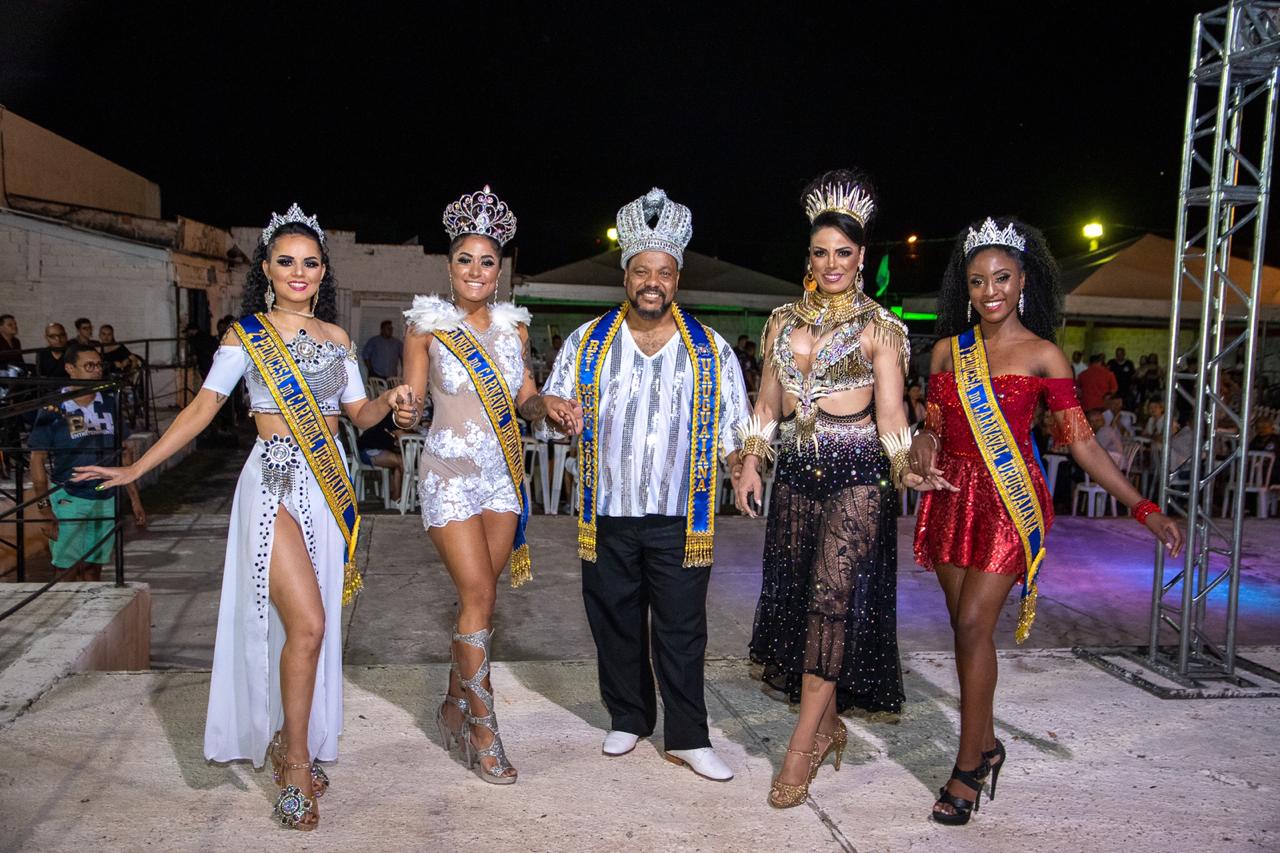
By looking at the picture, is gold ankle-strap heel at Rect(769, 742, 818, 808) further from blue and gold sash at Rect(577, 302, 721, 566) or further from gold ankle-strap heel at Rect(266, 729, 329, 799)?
gold ankle-strap heel at Rect(266, 729, 329, 799)

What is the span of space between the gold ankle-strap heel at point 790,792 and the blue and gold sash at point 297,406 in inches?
66.3

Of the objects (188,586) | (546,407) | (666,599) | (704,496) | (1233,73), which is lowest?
(188,586)

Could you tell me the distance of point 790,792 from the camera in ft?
10.6

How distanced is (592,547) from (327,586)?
0.92m

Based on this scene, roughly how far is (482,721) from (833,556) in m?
1.32

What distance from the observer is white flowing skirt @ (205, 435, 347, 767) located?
314 cm

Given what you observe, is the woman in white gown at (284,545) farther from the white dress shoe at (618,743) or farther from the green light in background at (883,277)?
the green light in background at (883,277)

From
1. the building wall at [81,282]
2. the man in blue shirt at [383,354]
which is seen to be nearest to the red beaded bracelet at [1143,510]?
the man in blue shirt at [383,354]

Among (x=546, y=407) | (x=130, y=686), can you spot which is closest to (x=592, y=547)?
(x=546, y=407)

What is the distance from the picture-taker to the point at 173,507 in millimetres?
9000

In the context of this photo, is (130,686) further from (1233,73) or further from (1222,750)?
(1233,73)

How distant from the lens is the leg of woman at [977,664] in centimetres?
319

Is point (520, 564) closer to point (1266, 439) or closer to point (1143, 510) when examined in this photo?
point (1143, 510)

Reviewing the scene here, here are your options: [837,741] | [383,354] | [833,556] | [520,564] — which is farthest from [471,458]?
[383,354]
